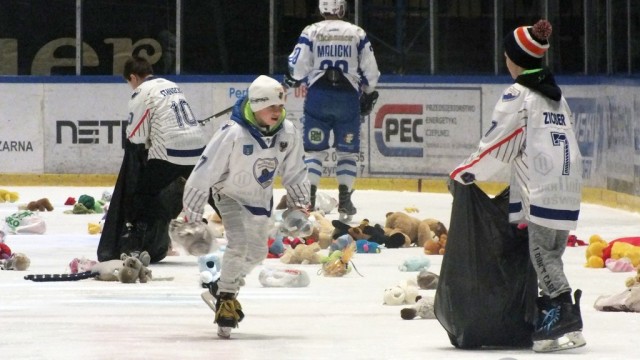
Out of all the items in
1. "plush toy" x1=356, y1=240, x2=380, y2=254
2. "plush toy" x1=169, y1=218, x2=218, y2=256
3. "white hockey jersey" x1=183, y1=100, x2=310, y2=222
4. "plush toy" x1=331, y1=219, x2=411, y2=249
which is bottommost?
"plush toy" x1=356, y1=240, x2=380, y2=254

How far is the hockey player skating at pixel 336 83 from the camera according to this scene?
651 inches

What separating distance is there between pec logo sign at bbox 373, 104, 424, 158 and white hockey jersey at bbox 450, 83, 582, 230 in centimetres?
1238

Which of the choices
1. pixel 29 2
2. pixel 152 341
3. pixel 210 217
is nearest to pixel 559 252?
pixel 152 341

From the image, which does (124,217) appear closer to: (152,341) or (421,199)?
(152,341)

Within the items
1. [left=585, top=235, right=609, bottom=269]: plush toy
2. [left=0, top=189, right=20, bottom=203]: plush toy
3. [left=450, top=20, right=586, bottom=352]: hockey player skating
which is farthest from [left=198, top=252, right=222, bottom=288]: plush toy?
[left=0, top=189, right=20, bottom=203]: plush toy

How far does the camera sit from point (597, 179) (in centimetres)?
1948

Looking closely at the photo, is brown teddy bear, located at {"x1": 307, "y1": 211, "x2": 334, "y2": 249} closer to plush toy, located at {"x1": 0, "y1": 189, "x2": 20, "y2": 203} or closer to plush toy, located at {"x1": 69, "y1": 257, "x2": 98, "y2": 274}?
plush toy, located at {"x1": 69, "y1": 257, "x2": 98, "y2": 274}

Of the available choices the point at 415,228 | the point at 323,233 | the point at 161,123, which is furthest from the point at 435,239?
the point at 161,123

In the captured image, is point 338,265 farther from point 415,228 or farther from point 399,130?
point 399,130

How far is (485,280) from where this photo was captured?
891cm

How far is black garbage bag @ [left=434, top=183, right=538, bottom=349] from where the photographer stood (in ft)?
29.2

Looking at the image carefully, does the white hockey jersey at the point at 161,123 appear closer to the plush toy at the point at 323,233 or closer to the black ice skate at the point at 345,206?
the plush toy at the point at 323,233

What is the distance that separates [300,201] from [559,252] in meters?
1.52

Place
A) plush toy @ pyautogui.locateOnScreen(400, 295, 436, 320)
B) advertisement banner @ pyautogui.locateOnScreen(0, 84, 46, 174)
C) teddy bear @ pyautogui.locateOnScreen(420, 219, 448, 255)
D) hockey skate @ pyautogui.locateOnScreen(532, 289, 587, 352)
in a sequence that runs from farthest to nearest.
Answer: advertisement banner @ pyautogui.locateOnScreen(0, 84, 46, 174) < teddy bear @ pyautogui.locateOnScreen(420, 219, 448, 255) < plush toy @ pyautogui.locateOnScreen(400, 295, 436, 320) < hockey skate @ pyautogui.locateOnScreen(532, 289, 587, 352)
